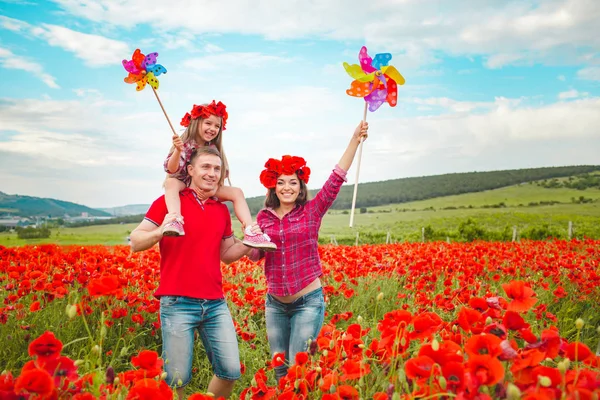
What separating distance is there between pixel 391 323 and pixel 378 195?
48.0 m

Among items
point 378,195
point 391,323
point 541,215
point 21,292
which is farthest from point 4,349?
point 378,195

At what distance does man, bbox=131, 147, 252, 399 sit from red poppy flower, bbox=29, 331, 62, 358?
1357 millimetres

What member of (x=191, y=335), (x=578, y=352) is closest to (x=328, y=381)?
(x=578, y=352)

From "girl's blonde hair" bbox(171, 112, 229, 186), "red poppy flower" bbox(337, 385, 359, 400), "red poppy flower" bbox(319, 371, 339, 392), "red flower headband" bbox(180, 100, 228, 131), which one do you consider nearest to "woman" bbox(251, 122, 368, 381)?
"girl's blonde hair" bbox(171, 112, 229, 186)

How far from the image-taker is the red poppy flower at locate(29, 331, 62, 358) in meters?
1.58

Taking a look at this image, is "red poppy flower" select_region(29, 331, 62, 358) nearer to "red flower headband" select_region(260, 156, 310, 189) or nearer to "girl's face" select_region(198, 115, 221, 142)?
"red flower headband" select_region(260, 156, 310, 189)

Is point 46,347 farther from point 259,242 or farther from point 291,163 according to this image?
point 291,163

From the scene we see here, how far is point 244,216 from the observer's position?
3.77 metres

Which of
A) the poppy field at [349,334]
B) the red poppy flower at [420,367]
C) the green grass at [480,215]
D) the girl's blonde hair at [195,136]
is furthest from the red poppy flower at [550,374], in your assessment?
the green grass at [480,215]

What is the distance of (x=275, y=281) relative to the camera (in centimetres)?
346

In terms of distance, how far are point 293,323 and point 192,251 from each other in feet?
3.10

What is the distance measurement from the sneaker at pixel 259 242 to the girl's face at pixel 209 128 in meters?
0.99

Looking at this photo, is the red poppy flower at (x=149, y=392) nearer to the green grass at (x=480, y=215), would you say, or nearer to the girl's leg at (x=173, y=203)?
the girl's leg at (x=173, y=203)

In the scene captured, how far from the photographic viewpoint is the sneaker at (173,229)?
286 cm
